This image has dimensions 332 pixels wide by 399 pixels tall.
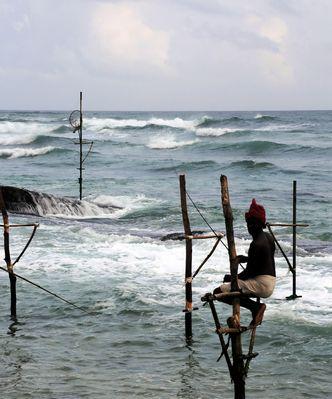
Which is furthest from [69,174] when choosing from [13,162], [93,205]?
[93,205]

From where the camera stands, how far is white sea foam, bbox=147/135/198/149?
2365 inches

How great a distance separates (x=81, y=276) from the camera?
1639 centimetres

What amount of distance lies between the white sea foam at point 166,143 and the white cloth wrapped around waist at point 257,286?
50838 mm

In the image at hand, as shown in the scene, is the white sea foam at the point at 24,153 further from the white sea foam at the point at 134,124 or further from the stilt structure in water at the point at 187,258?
the stilt structure in water at the point at 187,258

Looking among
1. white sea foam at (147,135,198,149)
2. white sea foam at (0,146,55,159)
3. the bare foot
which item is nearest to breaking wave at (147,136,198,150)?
white sea foam at (147,135,198,149)

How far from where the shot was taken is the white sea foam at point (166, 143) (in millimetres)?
60062

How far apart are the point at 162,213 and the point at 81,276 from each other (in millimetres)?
9868

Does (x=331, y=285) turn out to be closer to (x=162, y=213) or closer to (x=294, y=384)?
(x=294, y=384)

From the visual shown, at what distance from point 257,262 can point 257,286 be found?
298mm

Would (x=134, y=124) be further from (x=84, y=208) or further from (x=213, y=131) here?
(x=84, y=208)

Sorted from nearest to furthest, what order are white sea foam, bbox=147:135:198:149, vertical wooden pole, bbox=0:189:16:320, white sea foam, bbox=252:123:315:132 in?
vertical wooden pole, bbox=0:189:16:320 → white sea foam, bbox=147:135:198:149 → white sea foam, bbox=252:123:315:132

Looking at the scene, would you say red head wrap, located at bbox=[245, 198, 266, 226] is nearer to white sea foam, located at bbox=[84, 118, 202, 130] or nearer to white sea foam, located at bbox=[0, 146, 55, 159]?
white sea foam, located at bbox=[0, 146, 55, 159]

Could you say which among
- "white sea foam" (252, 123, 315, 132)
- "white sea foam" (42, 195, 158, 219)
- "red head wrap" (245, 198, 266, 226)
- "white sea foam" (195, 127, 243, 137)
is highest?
"red head wrap" (245, 198, 266, 226)

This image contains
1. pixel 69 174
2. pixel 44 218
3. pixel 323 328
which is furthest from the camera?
pixel 69 174
